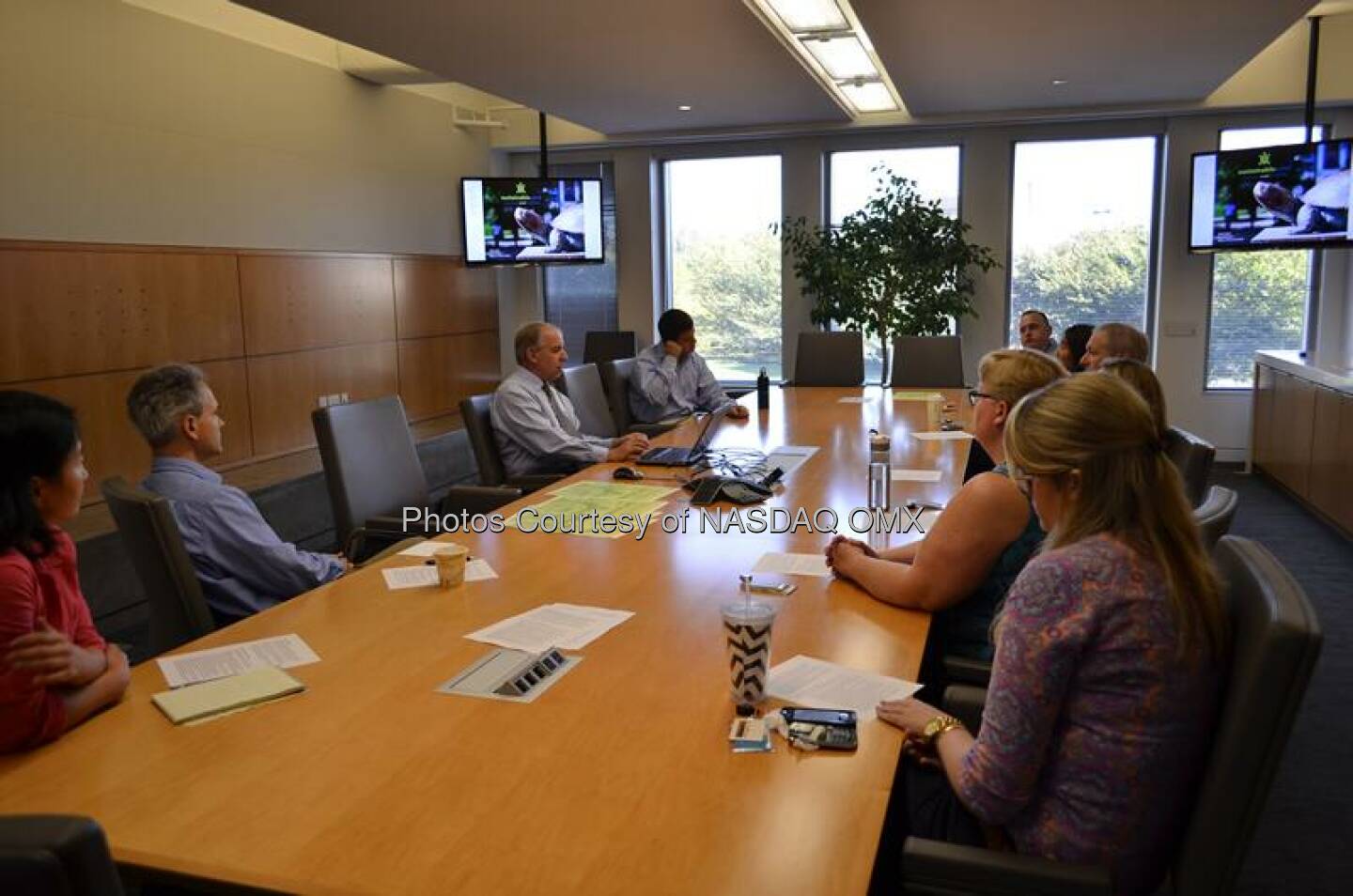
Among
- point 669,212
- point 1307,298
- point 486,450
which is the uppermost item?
point 669,212

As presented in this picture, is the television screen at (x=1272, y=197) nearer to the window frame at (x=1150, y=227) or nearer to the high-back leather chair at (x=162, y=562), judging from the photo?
the window frame at (x=1150, y=227)

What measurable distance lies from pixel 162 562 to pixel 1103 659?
199 cm

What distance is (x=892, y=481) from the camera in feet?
11.6

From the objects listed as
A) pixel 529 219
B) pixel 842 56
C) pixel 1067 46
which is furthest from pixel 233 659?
pixel 529 219

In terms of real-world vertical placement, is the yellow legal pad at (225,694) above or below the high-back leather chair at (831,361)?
below

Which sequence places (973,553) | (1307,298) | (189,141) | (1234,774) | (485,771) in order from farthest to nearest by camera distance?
(1307,298)
(189,141)
(973,553)
(485,771)
(1234,774)

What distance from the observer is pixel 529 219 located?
26.5 ft

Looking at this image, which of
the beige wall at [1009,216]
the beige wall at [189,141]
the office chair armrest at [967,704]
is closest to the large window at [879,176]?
the beige wall at [1009,216]

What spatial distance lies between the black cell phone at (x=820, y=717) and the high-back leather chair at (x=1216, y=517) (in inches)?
30.1

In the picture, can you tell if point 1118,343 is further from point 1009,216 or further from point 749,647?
point 1009,216

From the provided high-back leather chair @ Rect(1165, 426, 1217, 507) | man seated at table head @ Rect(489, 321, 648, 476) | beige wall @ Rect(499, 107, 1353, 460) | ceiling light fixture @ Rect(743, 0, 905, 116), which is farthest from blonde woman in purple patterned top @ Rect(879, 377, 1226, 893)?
beige wall @ Rect(499, 107, 1353, 460)

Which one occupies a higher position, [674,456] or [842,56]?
[842,56]

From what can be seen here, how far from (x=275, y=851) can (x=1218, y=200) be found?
24.0ft

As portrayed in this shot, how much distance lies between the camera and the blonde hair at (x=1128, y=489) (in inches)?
54.9
